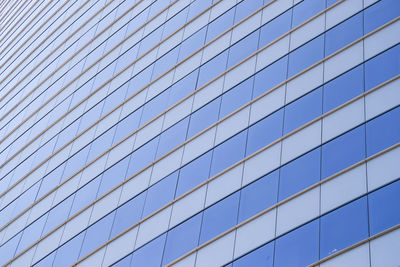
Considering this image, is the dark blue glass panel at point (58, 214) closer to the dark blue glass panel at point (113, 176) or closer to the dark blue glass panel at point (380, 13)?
the dark blue glass panel at point (113, 176)

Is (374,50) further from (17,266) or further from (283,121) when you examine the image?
(17,266)

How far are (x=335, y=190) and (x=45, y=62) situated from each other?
32.2 m

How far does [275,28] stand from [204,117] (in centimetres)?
503

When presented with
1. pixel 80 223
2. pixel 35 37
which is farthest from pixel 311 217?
pixel 35 37

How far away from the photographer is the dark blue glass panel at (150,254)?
2714cm

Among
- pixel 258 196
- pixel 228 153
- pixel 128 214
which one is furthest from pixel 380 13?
pixel 128 214

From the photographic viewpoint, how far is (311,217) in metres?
22.7

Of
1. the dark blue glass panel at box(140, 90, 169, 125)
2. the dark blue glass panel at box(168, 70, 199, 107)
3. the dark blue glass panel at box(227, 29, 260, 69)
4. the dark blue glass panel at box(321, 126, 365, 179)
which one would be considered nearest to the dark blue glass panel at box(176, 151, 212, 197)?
the dark blue glass panel at box(168, 70, 199, 107)

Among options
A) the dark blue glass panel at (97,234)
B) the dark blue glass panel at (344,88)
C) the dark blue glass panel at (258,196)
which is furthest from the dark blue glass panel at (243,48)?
the dark blue glass panel at (97,234)

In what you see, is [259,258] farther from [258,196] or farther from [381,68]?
[381,68]

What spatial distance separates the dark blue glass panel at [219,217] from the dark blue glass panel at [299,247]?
2.83 meters

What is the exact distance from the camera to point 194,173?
28.6 meters

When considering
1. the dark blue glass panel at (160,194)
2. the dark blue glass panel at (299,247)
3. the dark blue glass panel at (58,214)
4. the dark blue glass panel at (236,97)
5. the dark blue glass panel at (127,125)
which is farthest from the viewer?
the dark blue glass panel at (127,125)

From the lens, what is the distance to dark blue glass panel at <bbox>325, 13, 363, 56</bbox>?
26.9 metres
